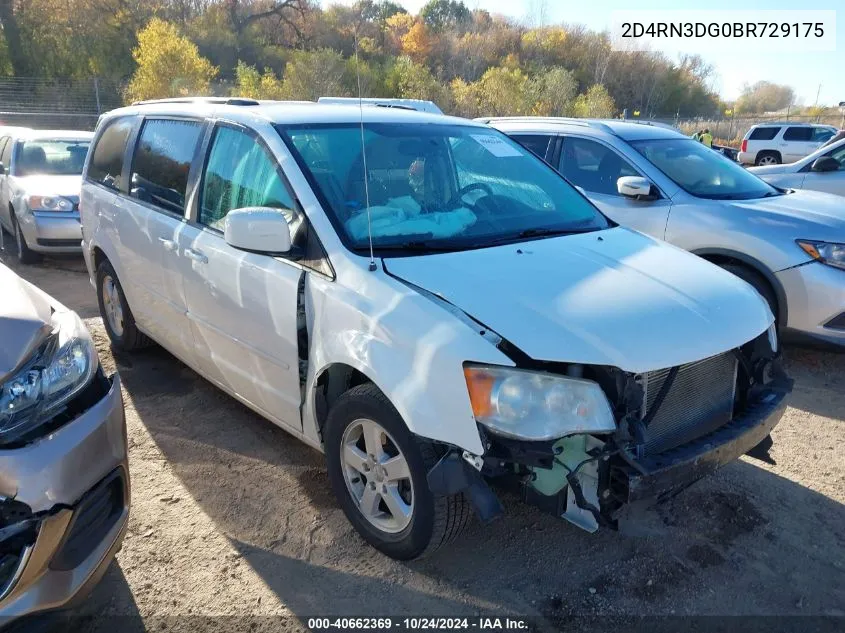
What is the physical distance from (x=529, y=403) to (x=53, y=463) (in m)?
1.47

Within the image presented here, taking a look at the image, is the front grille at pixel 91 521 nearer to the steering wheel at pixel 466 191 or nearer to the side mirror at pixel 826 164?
the steering wheel at pixel 466 191

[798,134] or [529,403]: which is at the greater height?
Result: [798,134]

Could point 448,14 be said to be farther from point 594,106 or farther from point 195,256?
point 195,256

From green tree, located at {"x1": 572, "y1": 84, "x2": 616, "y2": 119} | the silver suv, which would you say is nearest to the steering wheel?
the silver suv

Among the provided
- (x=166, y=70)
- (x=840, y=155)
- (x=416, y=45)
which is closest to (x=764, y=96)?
(x=416, y=45)

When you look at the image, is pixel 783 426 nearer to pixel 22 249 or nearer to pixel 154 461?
pixel 154 461

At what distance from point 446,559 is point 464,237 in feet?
4.62

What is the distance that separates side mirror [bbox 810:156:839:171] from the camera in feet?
26.3

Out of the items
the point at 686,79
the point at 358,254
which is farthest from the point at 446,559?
the point at 686,79

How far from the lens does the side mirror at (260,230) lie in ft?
8.83

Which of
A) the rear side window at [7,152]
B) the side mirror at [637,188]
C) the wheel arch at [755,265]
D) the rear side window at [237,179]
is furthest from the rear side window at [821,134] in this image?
the rear side window at [237,179]

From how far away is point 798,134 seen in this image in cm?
2223

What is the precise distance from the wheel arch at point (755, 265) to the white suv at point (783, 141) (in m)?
19.1

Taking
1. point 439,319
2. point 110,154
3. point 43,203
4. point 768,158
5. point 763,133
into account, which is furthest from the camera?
point 763,133
